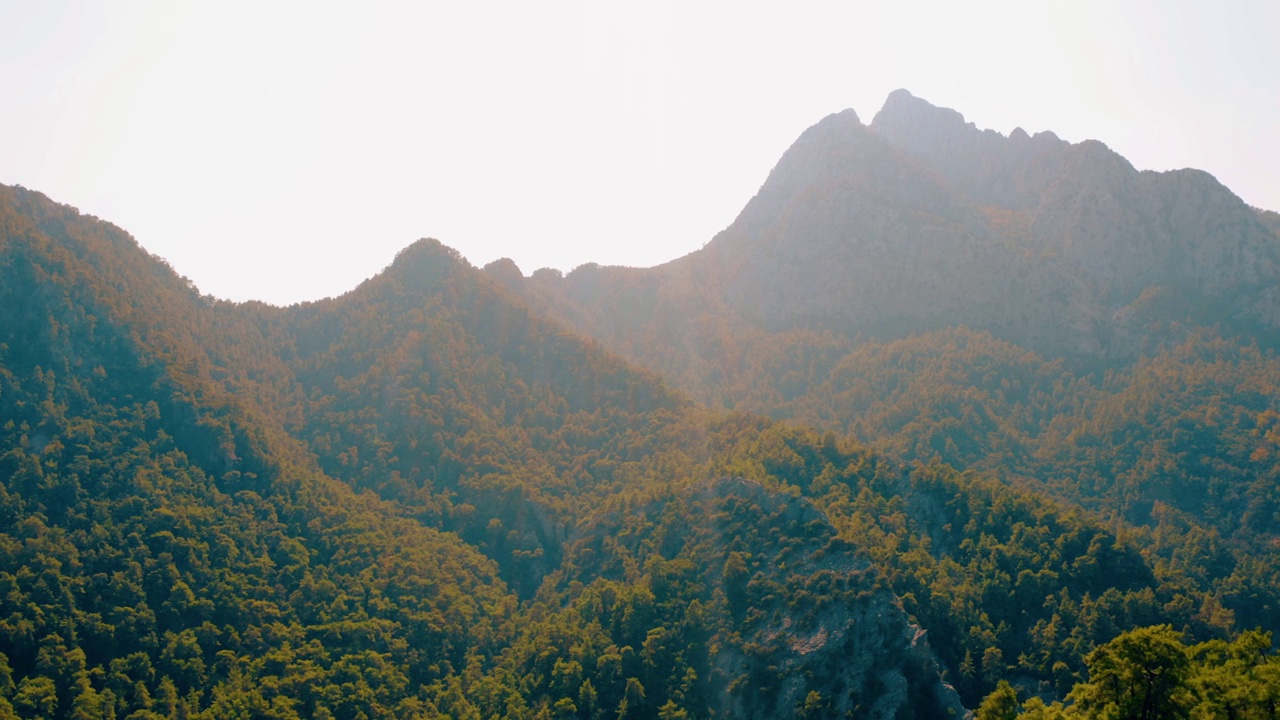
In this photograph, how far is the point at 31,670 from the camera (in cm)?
9606

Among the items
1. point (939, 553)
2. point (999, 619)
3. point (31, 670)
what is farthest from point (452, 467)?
point (999, 619)

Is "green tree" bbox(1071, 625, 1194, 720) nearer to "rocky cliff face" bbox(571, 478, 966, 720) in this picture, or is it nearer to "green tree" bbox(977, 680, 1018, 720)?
"green tree" bbox(977, 680, 1018, 720)

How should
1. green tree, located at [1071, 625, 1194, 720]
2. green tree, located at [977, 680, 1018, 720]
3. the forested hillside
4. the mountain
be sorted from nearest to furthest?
green tree, located at [1071, 625, 1194, 720] < green tree, located at [977, 680, 1018, 720] < the forested hillside < the mountain

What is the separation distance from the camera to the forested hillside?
98688 mm

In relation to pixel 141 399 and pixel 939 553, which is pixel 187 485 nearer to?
pixel 141 399

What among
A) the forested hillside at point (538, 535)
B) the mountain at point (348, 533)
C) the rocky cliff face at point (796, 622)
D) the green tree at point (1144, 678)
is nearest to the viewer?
the green tree at point (1144, 678)

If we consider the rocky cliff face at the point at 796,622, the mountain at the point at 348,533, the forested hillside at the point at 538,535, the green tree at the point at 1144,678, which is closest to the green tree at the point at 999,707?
the forested hillside at the point at 538,535

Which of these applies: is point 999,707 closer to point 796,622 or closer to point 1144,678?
point 1144,678

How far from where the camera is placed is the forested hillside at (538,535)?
324 feet

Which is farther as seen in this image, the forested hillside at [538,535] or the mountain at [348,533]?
the mountain at [348,533]

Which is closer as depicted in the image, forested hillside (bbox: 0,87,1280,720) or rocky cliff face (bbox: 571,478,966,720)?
rocky cliff face (bbox: 571,478,966,720)

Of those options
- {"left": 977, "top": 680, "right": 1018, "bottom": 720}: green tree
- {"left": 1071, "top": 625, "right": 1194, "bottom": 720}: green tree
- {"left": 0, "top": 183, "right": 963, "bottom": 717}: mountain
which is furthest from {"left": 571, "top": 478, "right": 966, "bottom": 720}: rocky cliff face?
{"left": 1071, "top": 625, "right": 1194, "bottom": 720}: green tree

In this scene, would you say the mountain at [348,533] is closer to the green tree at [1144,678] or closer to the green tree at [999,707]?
the green tree at [999,707]

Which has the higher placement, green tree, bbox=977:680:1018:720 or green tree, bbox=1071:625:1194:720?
green tree, bbox=1071:625:1194:720
